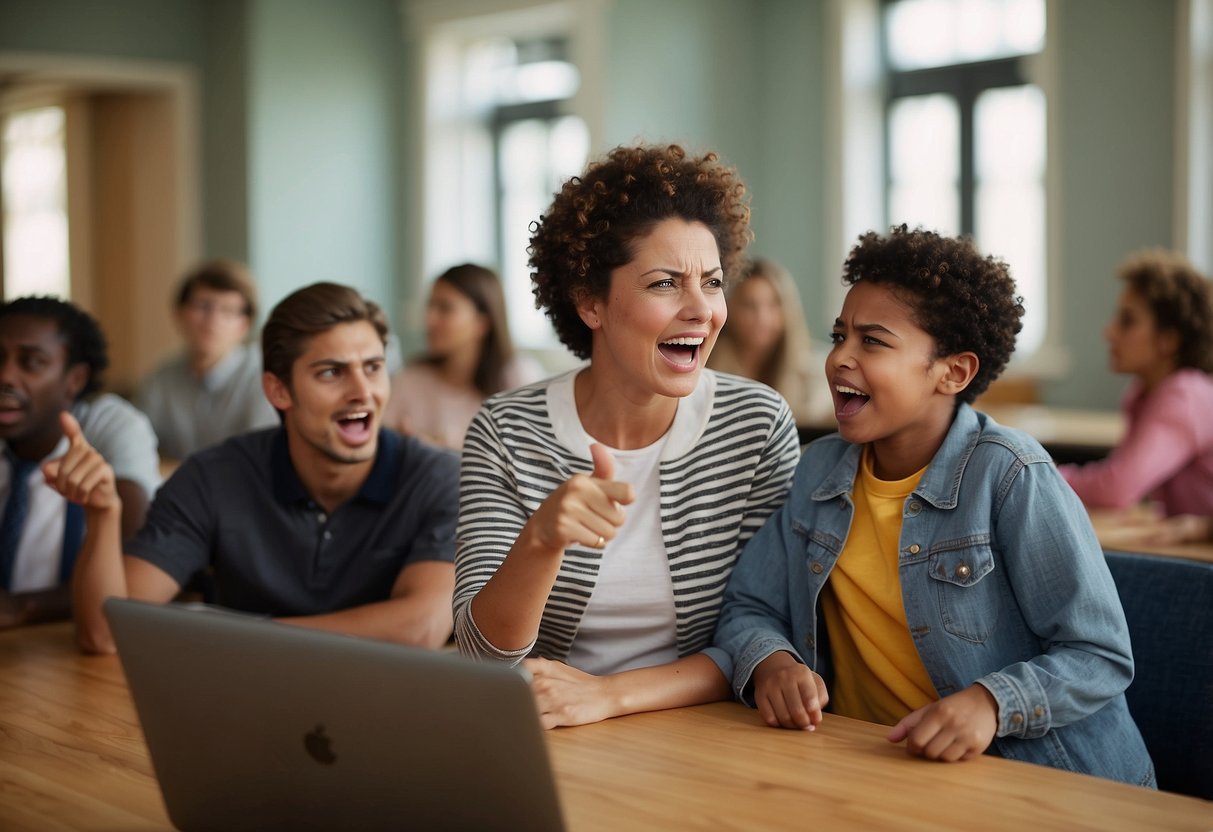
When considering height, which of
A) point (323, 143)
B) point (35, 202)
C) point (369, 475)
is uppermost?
point (323, 143)

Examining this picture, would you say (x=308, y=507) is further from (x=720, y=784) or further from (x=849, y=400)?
(x=720, y=784)

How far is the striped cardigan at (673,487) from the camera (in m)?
1.76

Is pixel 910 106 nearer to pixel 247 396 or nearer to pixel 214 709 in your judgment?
pixel 247 396

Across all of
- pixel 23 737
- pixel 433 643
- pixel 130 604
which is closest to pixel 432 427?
pixel 433 643

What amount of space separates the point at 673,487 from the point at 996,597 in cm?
45

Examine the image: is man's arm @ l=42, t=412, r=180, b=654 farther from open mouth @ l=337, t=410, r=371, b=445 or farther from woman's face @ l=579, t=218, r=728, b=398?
woman's face @ l=579, t=218, r=728, b=398

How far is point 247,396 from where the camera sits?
4527 mm

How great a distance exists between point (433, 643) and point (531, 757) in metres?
1.02

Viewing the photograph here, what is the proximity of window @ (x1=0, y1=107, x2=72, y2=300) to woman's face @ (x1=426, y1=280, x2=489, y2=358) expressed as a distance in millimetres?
5858

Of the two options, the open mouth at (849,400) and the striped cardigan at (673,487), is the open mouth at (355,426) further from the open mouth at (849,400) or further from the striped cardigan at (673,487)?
the open mouth at (849,400)

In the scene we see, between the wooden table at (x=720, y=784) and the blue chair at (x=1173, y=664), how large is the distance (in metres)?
0.38

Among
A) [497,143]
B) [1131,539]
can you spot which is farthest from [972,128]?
[1131,539]

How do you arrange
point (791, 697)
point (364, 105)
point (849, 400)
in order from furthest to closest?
point (364, 105) → point (849, 400) → point (791, 697)

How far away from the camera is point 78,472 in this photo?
1979mm
